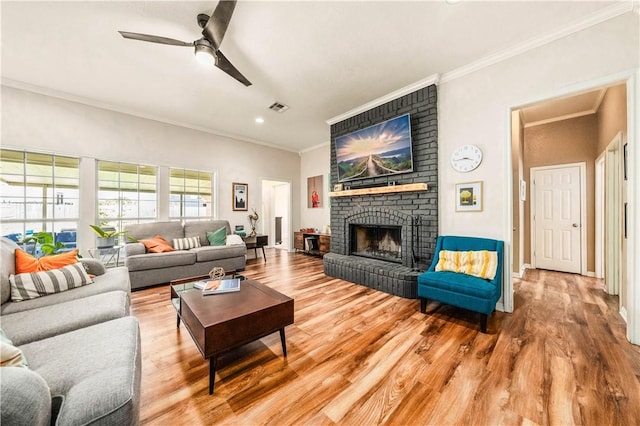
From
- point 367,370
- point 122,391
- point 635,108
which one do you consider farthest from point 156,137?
point 635,108

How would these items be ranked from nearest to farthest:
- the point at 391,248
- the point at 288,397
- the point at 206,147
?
the point at 288,397, the point at 391,248, the point at 206,147

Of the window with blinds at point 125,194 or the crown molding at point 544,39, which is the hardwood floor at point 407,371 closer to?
the window with blinds at point 125,194

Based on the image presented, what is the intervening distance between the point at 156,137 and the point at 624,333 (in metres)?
6.86

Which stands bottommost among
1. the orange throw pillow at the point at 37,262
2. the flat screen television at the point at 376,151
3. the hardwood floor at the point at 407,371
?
the hardwood floor at the point at 407,371

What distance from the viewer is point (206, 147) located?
203 inches

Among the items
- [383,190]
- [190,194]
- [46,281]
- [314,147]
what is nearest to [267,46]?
[383,190]

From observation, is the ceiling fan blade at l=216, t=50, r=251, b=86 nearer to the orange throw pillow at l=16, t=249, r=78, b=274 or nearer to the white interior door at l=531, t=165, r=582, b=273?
the orange throw pillow at l=16, t=249, r=78, b=274

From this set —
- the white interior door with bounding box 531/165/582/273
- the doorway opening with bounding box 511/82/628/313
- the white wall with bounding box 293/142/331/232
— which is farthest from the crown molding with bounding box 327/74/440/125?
the white interior door with bounding box 531/165/582/273

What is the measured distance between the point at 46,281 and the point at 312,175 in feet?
17.7

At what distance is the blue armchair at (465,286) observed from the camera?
2.22 metres

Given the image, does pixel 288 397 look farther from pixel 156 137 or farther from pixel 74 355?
pixel 156 137

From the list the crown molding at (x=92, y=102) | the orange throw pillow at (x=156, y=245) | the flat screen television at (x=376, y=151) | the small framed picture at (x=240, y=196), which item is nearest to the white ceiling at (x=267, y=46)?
the crown molding at (x=92, y=102)

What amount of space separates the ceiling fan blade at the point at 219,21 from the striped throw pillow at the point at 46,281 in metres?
2.46

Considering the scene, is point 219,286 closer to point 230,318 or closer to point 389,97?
point 230,318
